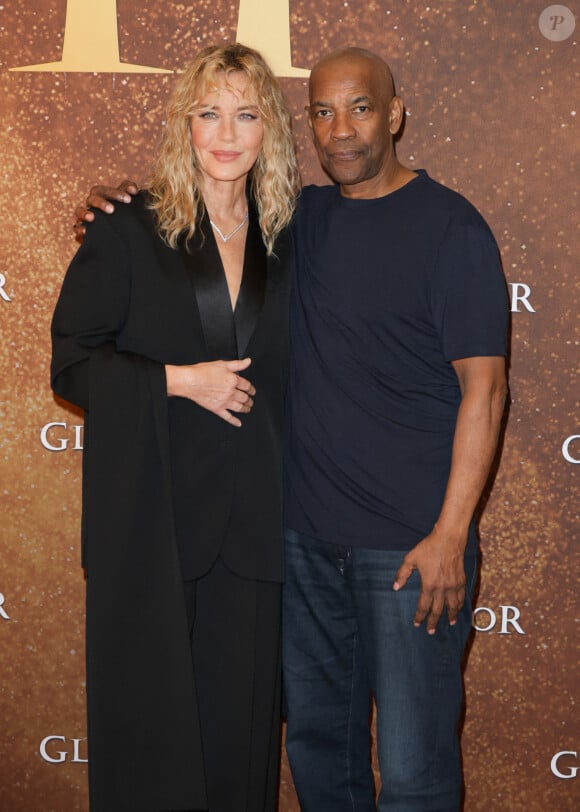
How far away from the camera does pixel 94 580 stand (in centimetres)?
221

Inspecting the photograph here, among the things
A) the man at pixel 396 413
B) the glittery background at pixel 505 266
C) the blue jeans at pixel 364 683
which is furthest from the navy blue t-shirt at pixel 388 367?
the glittery background at pixel 505 266

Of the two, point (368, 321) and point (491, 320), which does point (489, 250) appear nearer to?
point (491, 320)

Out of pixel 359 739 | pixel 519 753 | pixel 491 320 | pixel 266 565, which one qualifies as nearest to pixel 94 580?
pixel 266 565

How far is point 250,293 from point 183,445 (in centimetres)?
40

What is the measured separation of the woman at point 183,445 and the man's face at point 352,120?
15cm

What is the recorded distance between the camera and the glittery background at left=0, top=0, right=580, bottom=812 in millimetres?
2705

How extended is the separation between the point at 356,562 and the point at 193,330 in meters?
0.67

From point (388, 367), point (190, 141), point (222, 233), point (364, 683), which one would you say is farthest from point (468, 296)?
point (364, 683)

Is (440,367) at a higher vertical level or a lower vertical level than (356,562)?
higher

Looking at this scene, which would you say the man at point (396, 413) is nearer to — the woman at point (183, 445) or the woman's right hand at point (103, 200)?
the woman's right hand at point (103, 200)

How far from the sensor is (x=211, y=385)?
218 cm

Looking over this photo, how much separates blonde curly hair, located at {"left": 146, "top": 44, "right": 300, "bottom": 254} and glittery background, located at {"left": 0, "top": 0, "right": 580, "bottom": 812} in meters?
0.41

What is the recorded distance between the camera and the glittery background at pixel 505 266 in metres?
2.71

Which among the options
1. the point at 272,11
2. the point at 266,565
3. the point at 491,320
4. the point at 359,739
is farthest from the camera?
the point at 272,11
